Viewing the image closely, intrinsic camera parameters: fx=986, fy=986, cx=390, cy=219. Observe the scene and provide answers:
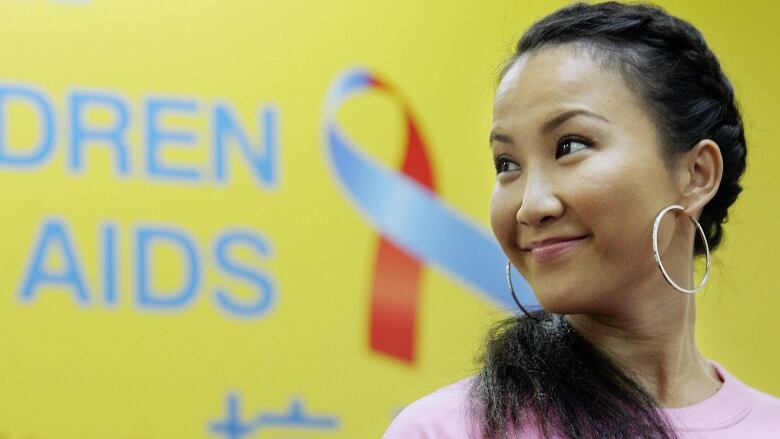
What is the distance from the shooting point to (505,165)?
3.22ft

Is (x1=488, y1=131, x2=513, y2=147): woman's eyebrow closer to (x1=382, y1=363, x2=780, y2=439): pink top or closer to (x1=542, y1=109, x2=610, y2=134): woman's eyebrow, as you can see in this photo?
(x1=542, y1=109, x2=610, y2=134): woman's eyebrow

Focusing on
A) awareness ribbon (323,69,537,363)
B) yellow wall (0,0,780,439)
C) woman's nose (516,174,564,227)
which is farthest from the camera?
awareness ribbon (323,69,537,363)

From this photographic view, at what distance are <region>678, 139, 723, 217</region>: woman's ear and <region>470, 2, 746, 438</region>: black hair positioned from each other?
0.04ft

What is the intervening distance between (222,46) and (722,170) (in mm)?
1313

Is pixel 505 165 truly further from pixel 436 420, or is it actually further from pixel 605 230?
pixel 436 420

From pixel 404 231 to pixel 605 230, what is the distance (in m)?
1.27

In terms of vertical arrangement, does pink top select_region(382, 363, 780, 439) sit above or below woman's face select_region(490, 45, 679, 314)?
below

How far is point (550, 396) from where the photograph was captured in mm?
945

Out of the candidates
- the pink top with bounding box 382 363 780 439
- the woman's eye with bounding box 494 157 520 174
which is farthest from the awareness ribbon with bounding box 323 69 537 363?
the woman's eye with bounding box 494 157 520 174

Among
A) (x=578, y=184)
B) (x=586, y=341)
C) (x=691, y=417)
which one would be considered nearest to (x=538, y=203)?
(x=578, y=184)

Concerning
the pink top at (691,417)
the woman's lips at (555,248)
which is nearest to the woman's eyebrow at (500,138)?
the woman's lips at (555,248)

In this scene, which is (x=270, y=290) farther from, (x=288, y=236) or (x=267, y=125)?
(x=267, y=125)

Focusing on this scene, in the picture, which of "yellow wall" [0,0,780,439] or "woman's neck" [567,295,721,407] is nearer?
"woman's neck" [567,295,721,407]

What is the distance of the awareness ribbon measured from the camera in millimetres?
2125
